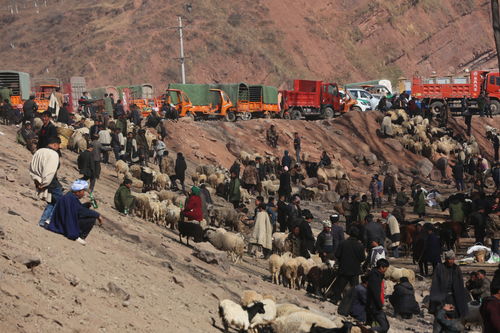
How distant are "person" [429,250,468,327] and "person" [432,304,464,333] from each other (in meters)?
1.28

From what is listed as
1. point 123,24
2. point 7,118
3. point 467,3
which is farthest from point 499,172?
point 467,3

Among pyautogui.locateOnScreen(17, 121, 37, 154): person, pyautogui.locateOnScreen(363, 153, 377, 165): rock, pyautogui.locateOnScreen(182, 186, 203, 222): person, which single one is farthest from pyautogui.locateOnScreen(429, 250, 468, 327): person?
pyautogui.locateOnScreen(363, 153, 377, 165): rock

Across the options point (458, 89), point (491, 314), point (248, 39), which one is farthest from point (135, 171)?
point (248, 39)

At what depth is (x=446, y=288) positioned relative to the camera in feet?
37.8

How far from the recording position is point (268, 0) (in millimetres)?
72750

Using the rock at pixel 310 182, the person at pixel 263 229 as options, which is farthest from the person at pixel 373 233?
the rock at pixel 310 182

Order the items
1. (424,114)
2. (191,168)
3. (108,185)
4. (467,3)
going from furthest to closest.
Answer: (467,3) < (424,114) < (191,168) < (108,185)

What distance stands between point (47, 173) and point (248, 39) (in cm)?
5605

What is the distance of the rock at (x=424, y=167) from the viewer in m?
36.8

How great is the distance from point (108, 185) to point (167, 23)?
4818cm

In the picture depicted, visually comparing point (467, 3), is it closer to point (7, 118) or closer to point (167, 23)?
point (167, 23)

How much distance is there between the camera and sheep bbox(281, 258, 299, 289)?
1463 centimetres

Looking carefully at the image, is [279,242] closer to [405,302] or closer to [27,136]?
[405,302]

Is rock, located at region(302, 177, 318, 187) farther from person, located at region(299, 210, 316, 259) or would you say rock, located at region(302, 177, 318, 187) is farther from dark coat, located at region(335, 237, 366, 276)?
dark coat, located at region(335, 237, 366, 276)
